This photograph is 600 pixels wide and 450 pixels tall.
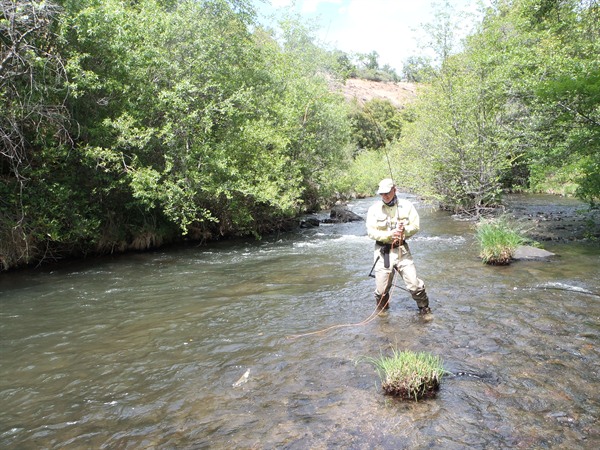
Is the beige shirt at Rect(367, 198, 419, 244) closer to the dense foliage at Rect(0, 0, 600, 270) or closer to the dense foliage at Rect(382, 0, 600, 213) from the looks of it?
the dense foliage at Rect(0, 0, 600, 270)

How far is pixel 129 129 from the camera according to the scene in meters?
12.8

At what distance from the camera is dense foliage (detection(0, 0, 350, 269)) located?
1096 centimetres

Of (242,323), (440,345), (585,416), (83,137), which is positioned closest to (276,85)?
(83,137)

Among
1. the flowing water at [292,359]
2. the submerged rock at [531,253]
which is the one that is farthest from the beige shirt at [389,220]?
the submerged rock at [531,253]

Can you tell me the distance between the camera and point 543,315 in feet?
22.9

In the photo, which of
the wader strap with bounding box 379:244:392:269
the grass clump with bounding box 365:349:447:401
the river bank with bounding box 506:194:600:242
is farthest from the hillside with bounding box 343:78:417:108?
the grass clump with bounding box 365:349:447:401

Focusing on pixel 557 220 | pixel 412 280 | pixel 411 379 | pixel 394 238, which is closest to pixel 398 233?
pixel 394 238

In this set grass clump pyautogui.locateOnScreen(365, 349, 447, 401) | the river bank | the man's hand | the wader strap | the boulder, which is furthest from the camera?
the boulder

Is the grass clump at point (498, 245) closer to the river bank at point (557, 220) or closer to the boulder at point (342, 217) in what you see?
the river bank at point (557, 220)

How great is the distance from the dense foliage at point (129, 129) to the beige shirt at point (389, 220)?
25.4 feet

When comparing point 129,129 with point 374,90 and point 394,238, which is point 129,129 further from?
point 374,90

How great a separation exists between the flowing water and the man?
56 cm

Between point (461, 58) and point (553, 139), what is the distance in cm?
817

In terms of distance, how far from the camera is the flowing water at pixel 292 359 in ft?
13.5
